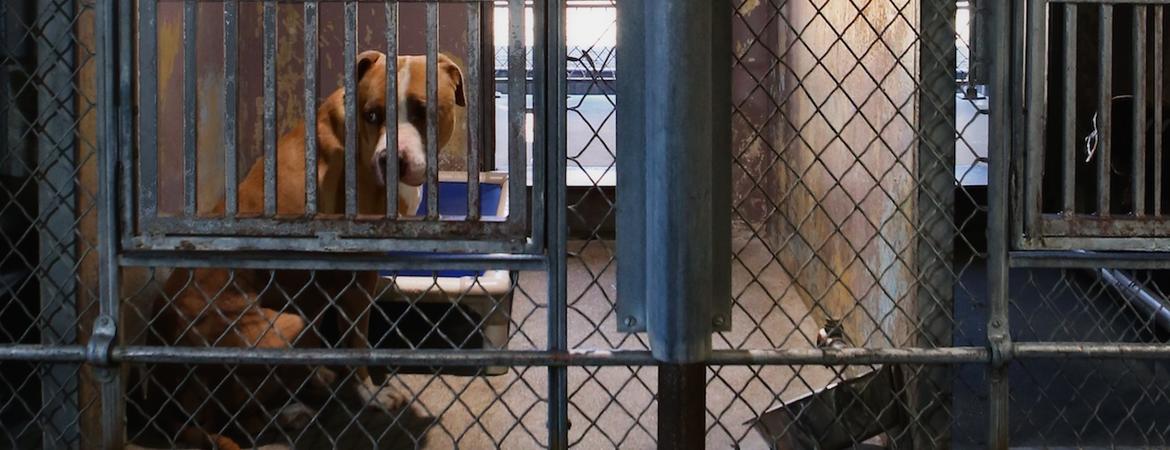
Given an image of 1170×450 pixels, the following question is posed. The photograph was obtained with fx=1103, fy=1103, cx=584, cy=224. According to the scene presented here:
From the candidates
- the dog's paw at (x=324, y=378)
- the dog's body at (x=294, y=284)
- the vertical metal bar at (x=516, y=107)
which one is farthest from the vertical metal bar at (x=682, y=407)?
the dog's paw at (x=324, y=378)

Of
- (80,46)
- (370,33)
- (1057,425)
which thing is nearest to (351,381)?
(80,46)

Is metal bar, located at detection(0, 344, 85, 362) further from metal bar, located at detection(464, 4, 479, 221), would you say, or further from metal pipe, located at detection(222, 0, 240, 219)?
metal bar, located at detection(464, 4, 479, 221)

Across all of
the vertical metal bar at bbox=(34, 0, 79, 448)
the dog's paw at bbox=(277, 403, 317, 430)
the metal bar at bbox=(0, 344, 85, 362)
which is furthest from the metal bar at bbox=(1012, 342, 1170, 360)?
the vertical metal bar at bbox=(34, 0, 79, 448)

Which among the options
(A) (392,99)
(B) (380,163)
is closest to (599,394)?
(B) (380,163)

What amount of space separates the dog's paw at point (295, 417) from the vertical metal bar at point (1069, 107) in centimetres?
199

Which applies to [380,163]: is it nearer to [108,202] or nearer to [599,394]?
[108,202]

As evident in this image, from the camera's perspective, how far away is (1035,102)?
231cm

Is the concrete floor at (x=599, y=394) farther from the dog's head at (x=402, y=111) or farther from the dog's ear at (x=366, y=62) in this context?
the dog's ear at (x=366, y=62)

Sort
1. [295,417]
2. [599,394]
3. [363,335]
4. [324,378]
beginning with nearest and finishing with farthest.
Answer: [295,417] → [363,335] → [324,378] → [599,394]

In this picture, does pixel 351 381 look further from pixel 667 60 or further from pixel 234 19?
pixel 667 60

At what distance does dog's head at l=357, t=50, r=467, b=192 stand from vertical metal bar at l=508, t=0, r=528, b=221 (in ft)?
2.05

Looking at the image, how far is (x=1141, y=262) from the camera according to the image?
2361 mm

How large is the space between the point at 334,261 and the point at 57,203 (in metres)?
0.78

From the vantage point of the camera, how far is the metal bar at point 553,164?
2215mm
